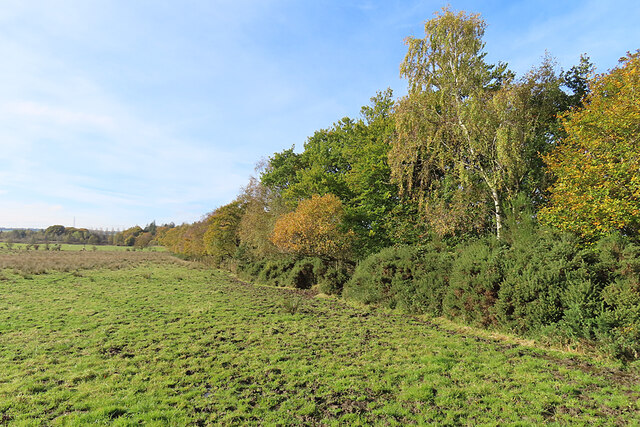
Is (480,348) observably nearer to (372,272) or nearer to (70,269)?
(372,272)

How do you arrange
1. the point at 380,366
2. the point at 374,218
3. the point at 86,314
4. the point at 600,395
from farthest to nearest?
the point at 374,218, the point at 86,314, the point at 380,366, the point at 600,395

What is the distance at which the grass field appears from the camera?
5055 millimetres

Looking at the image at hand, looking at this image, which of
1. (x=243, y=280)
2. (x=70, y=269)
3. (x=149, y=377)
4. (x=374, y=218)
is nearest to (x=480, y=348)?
(x=149, y=377)

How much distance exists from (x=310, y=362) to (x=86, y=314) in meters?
11.4

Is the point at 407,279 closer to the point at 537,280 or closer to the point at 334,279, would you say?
the point at 537,280

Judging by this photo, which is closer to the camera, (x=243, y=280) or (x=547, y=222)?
(x=547, y=222)

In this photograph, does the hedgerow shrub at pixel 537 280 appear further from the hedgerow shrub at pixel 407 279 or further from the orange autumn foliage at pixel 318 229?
the orange autumn foliage at pixel 318 229

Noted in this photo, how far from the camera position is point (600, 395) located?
554cm

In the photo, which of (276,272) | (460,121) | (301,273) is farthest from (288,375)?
(276,272)

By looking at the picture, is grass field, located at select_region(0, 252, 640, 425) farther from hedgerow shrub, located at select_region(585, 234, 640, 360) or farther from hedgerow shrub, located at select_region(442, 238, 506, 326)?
Answer: hedgerow shrub, located at select_region(442, 238, 506, 326)

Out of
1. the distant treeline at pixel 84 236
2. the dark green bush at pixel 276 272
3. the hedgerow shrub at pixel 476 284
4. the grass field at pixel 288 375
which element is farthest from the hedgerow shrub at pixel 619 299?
the distant treeline at pixel 84 236

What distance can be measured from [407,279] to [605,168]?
27.3 ft

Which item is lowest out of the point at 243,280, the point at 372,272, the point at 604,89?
the point at 243,280

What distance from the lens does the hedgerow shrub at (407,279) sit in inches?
498
